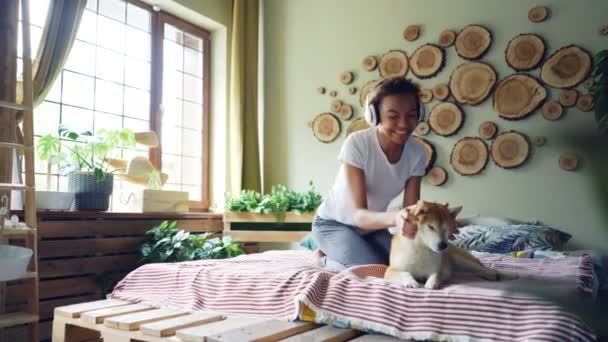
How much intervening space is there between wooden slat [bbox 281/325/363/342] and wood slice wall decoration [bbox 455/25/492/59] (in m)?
2.74

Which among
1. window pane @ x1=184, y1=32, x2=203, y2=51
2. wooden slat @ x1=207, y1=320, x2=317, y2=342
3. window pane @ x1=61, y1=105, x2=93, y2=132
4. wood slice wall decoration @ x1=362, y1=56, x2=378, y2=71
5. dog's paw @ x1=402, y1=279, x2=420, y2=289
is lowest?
wooden slat @ x1=207, y1=320, x2=317, y2=342

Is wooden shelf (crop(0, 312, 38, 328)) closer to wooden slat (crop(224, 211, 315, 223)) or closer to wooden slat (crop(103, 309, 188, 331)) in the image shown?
wooden slat (crop(103, 309, 188, 331))

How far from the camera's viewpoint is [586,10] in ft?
11.1

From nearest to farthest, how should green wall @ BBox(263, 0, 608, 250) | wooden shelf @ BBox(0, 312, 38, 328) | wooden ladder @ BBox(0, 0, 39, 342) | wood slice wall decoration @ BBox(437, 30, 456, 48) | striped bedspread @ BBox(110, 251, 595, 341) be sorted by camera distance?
striped bedspread @ BBox(110, 251, 595, 341) < wooden shelf @ BBox(0, 312, 38, 328) < wooden ladder @ BBox(0, 0, 39, 342) < green wall @ BBox(263, 0, 608, 250) < wood slice wall decoration @ BBox(437, 30, 456, 48)

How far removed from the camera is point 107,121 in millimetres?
3730

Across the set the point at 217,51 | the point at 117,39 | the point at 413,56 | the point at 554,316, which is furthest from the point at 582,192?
the point at 117,39

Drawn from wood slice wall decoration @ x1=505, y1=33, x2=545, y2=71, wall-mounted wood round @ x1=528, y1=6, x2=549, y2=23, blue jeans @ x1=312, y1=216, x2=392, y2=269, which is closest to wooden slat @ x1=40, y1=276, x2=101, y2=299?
blue jeans @ x1=312, y1=216, x2=392, y2=269

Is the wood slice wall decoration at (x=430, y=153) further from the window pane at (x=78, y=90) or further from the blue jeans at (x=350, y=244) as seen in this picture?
the window pane at (x=78, y=90)

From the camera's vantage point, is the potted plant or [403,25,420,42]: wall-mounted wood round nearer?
the potted plant

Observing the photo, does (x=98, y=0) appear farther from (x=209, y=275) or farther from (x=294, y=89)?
(x=209, y=275)

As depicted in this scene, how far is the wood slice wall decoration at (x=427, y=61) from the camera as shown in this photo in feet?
12.6

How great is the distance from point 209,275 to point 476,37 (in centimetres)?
274

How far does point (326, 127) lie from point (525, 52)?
5.30 ft

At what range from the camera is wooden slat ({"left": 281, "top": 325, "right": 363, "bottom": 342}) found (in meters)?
1.47
